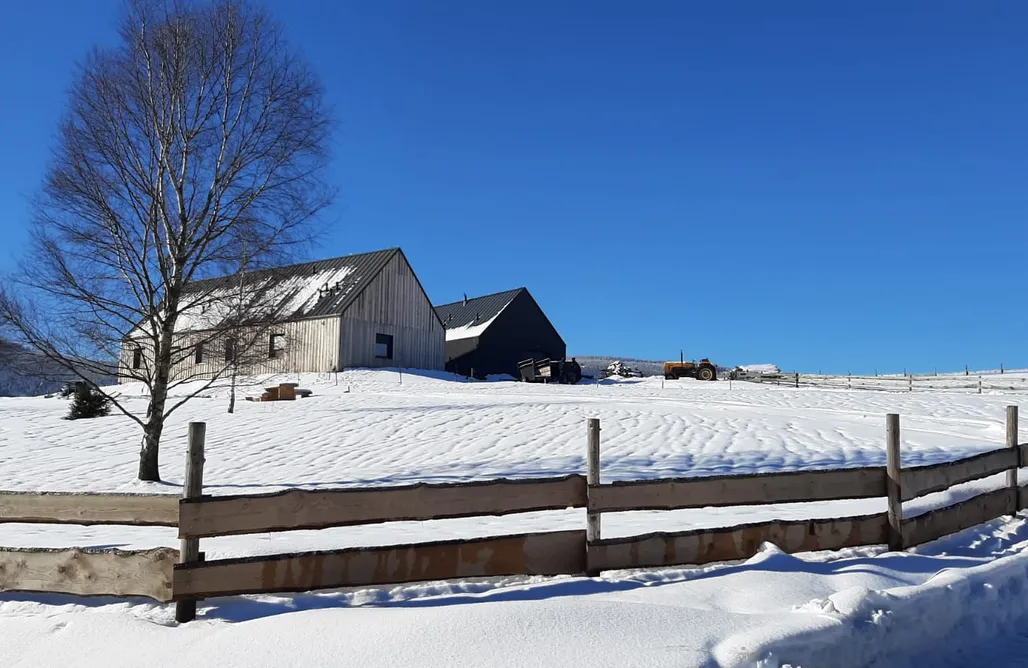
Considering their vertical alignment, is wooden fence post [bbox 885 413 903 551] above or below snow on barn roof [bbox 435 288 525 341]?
below

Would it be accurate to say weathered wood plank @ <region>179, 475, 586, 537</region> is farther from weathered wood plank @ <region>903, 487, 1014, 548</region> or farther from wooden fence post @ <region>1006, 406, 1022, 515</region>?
wooden fence post @ <region>1006, 406, 1022, 515</region>

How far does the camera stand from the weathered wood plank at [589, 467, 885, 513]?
19.8 ft

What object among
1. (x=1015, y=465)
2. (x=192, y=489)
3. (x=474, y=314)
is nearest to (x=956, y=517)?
(x=1015, y=465)

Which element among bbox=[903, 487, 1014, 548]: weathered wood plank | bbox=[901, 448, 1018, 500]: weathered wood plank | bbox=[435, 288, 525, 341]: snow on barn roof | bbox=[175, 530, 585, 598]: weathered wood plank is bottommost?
bbox=[903, 487, 1014, 548]: weathered wood plank

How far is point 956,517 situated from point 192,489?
8063mm

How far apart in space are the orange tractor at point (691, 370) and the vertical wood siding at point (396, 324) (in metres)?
14.3

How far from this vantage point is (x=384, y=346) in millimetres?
40312

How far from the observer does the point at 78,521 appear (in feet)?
18.4

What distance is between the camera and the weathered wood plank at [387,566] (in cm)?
502

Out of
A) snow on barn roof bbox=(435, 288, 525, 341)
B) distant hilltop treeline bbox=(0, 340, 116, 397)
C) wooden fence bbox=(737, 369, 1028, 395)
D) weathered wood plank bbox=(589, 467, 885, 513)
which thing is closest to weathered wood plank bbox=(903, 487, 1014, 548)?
weathered wood plank bbox=(589, 467, 885, 513)

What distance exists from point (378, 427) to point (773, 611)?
48.7 ft

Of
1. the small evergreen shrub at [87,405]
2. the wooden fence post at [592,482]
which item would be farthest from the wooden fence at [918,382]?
the small evergreen shrub at [87,405]

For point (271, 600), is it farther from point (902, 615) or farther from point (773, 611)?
point (902, 615)

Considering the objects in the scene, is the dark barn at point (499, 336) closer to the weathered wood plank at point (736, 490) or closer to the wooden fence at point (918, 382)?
the wooden fence at point (918, 382)
